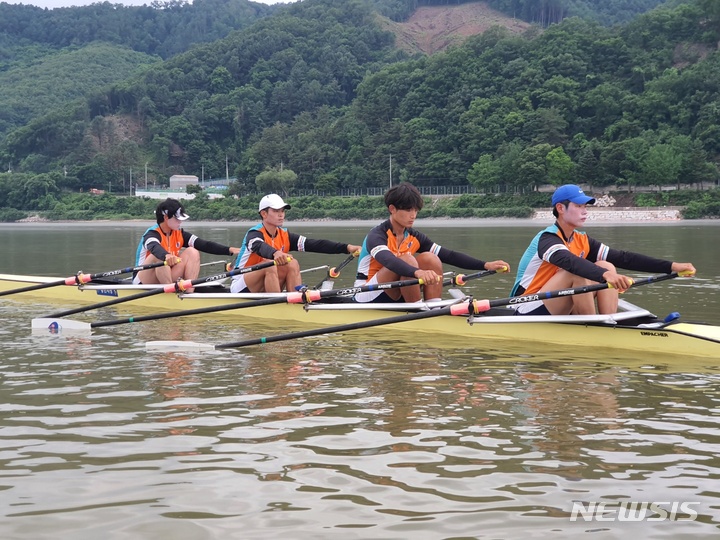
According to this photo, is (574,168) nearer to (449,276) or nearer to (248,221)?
(248,221)

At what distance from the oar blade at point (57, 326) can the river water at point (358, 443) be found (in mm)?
1509

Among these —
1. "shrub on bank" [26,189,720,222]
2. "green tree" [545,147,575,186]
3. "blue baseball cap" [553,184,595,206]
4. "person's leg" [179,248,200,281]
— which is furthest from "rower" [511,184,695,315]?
"green tree" [545,147,575,186]

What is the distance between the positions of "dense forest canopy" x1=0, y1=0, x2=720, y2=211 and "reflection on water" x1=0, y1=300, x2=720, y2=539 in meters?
85.8

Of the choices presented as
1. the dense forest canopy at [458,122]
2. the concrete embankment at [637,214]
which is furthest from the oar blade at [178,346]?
the dense forest canopy at [458,122]

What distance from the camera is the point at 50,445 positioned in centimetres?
607

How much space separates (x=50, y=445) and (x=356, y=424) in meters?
2.27

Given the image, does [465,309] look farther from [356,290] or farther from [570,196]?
[356,290]

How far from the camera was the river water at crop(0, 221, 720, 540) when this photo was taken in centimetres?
471

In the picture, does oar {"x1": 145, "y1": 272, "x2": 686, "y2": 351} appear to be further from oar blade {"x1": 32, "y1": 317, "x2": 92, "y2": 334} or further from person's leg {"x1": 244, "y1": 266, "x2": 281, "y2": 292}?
oar blade {"x1": 32, "y1": 317, "x2": 92, "y2": 334}

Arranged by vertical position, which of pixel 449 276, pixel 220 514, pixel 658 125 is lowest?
pixel 220 514

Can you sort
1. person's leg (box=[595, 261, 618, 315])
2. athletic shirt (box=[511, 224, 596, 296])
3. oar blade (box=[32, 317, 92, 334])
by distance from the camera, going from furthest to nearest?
oar blade (box=[32, 317, 92, 334]) < athletic shirt (box=[511, 224, 596, 296]) < person's leg (box=[595, 261, 618, 315])

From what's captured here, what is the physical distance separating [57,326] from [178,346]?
2.60 m

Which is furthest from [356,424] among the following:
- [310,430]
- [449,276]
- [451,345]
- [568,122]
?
[568,122]

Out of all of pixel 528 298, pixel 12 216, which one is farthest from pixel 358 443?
pixel 12 216
